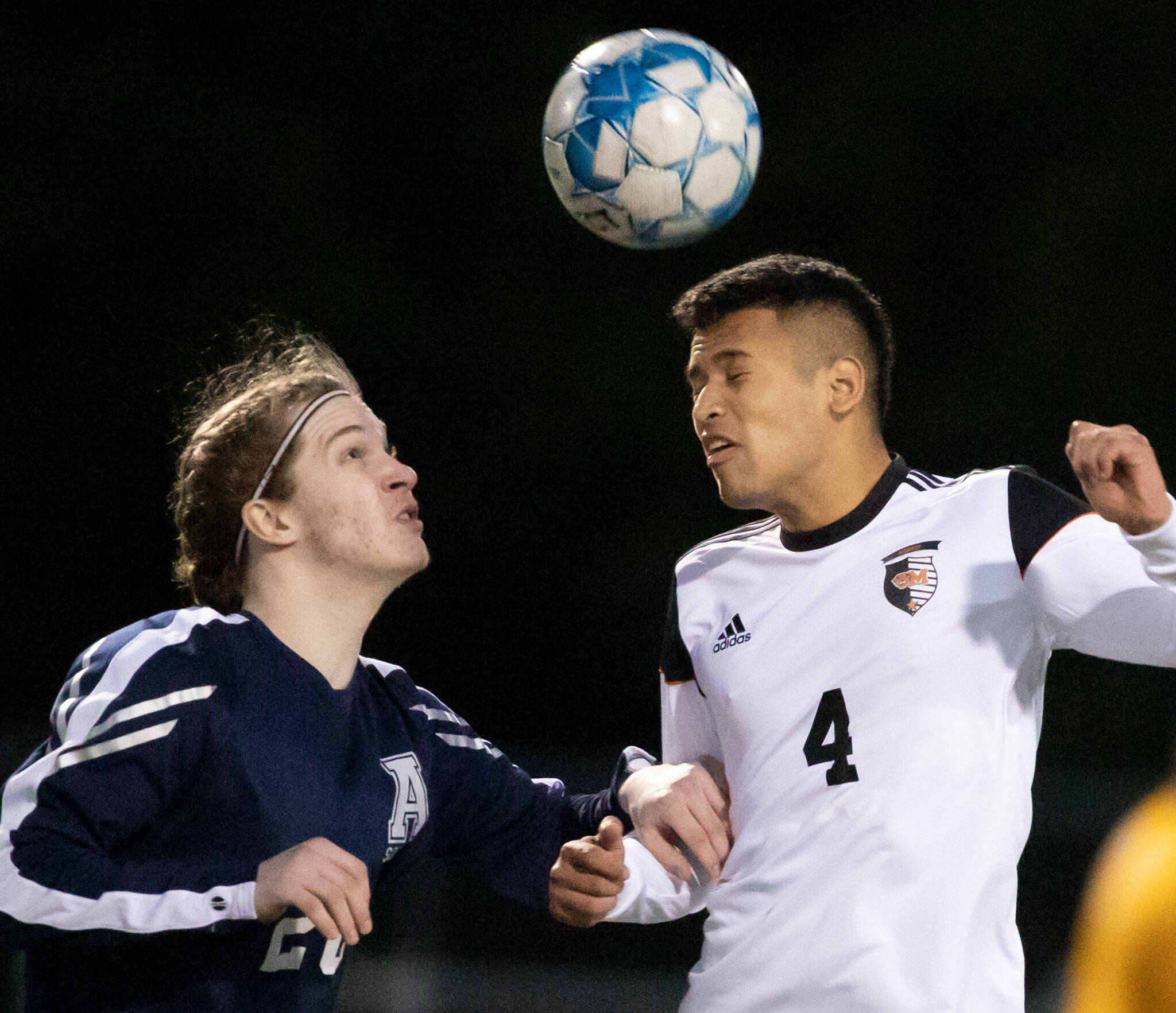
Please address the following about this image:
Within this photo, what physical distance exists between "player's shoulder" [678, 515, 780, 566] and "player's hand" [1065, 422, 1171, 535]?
34.5 inches

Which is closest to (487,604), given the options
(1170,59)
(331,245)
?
(331,245)

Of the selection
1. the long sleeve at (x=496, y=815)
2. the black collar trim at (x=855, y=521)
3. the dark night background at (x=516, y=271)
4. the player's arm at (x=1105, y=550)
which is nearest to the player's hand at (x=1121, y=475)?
the player's arm at (x=1105, y=550)

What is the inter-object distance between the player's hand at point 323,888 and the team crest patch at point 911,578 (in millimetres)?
1107

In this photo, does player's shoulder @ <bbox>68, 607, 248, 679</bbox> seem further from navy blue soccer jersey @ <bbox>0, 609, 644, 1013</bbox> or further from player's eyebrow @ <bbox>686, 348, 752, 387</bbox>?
player's eyebrow @ <bbox>686, 348, 752, 387</bbox>

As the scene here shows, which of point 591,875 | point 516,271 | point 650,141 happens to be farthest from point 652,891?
point 516,271

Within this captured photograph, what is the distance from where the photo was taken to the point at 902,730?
8.34 feet

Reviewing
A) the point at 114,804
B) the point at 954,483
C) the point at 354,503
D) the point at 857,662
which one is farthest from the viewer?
the point at 354,503

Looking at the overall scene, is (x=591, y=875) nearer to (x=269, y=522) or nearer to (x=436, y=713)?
(x=436, y=713)

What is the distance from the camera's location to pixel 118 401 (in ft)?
29.4

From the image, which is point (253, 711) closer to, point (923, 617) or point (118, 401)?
point (923, 617)

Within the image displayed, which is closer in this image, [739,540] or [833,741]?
[833,741]

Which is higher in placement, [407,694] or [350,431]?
[350,431]

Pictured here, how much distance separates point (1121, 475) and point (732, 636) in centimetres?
91

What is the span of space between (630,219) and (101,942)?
1858 mm
